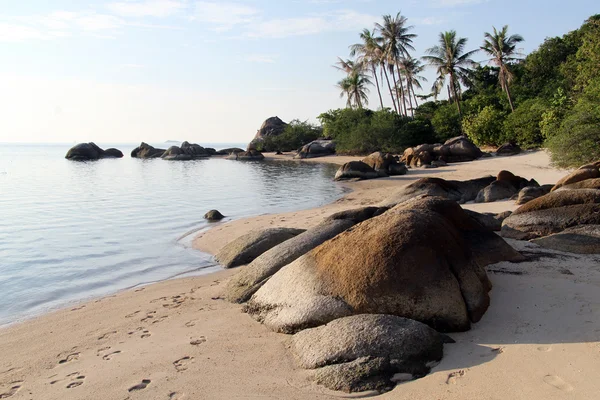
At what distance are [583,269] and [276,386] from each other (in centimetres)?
461

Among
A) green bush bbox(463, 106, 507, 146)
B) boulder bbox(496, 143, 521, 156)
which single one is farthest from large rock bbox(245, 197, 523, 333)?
green bush bbox(463, 106, 507, 146)

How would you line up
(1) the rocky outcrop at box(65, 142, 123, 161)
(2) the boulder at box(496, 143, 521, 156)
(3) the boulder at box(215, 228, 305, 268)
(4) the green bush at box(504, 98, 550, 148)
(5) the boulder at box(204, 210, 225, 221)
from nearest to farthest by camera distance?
(3) the boulder at box(215, 228, 305, 268) < (5) the boulder at box(204, 210, 225, 221) < (4) the green bush at box(504, 98, 550, 148) < (2) the boulder at box(496, 143, 521, 156) < (1) the rocky outcrop at box(65, 142, 123, 161)

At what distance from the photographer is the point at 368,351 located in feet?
14.0

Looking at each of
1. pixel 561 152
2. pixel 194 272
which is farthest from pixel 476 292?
pixel 561 152

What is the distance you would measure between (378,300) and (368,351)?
749mm

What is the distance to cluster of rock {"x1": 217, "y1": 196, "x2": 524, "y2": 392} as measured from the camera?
424 cm

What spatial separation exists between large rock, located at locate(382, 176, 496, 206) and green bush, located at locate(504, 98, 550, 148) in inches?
693

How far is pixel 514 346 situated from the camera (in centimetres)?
445

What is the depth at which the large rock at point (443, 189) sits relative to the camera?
42.7 feet

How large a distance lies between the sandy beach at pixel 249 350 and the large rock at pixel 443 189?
544 cm

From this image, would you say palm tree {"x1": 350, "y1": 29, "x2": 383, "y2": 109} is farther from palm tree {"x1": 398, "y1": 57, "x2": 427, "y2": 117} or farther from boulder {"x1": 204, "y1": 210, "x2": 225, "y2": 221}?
boulder {"x1": 204, "y1": 210, "x2": 225, "y2": 221}

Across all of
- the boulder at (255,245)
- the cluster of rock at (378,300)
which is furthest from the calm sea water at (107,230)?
the cluster of rock at (378,300)

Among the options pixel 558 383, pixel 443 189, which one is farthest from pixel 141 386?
pixel 443 189

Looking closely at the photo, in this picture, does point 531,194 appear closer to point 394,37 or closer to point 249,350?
point 249,350
